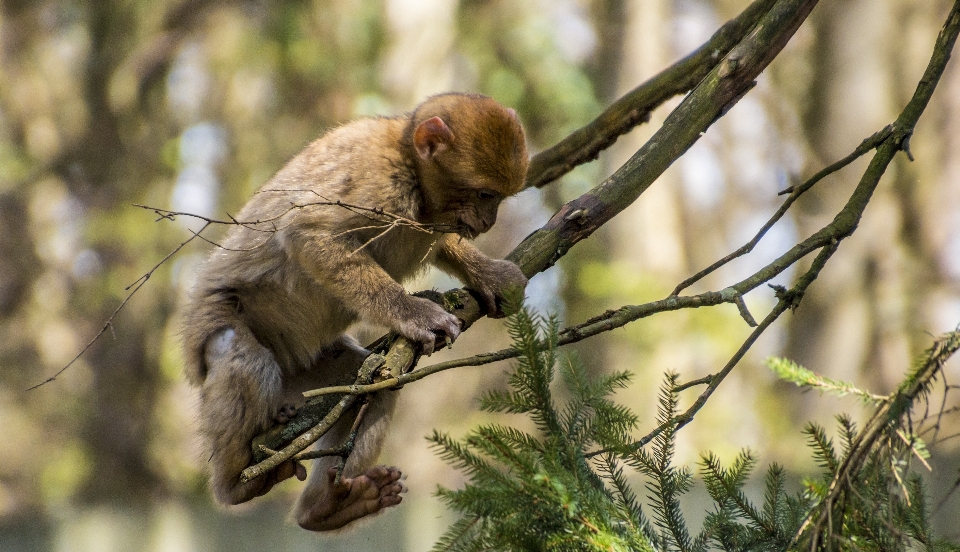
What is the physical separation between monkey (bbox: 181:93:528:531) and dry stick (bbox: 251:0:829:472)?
32cm

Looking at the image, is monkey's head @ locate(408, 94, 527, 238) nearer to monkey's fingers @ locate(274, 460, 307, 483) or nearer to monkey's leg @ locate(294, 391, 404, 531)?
monkey's leg @ locate(294, 391, 404, 531)

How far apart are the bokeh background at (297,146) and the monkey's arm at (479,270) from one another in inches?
314

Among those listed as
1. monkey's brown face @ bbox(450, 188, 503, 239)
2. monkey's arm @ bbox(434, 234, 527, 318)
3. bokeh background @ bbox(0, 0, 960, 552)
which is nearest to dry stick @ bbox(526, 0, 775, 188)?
monkey's brown face @ bbox(450, 188, 503, 239)

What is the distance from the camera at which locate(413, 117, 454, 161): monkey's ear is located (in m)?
4.02

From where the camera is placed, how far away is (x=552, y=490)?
2006 mm

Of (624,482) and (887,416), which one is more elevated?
(624,482)

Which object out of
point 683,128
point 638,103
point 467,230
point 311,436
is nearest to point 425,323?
point 467,230

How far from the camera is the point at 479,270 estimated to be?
402 cm

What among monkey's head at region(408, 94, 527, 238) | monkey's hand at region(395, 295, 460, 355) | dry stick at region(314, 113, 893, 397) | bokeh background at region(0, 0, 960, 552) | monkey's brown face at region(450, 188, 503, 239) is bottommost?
dry stick at region(314, 113, 893, 397)

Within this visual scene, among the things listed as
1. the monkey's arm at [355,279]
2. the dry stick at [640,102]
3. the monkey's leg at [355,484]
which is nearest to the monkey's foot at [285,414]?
the monkey's leg at [355,484]

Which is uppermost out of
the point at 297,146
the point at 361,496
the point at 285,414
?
the point at 297,146

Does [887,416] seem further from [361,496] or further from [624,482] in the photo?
[361,496]

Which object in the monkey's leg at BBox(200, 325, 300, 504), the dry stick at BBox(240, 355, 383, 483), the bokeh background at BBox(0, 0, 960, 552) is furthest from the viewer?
the bokeh background at BBox(0, 0, 960, 552)

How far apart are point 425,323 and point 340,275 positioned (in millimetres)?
520
